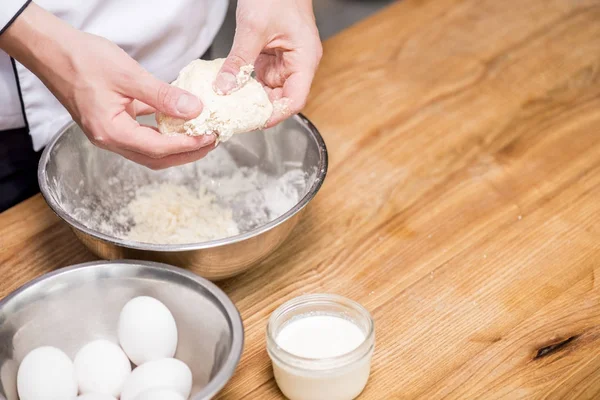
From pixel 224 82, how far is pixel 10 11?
0.31m

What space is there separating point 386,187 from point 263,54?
1.16ft

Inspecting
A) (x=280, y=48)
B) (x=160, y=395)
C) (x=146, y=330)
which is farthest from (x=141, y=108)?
(x=160, y=395)

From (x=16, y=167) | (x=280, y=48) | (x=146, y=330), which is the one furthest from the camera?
(x=16, y=167)

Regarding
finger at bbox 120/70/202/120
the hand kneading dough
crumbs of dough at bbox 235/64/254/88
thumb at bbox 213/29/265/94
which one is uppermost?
finger at bbox 120/70/202/120

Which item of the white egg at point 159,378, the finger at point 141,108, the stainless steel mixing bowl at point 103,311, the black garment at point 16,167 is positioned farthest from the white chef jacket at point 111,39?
the white egg at point 159,378

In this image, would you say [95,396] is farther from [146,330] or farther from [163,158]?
[163,158]

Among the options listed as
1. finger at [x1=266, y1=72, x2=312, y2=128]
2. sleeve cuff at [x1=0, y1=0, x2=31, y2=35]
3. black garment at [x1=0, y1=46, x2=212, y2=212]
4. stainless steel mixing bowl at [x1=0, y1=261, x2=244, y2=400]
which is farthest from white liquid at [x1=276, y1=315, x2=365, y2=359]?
black garment at [x1=0, y1=46, x2=212, y2=212]

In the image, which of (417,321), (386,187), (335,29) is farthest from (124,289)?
(335,29)

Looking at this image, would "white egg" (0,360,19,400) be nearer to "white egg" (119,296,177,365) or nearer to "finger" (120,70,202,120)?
"white egg" (119,296,177,365)

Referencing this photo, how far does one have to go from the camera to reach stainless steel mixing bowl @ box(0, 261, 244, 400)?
0.96m

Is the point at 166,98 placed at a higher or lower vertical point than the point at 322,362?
higher

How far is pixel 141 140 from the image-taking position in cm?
98

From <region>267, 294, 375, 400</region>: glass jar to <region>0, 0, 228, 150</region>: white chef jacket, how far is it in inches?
22.8

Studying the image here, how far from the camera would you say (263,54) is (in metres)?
1.28
